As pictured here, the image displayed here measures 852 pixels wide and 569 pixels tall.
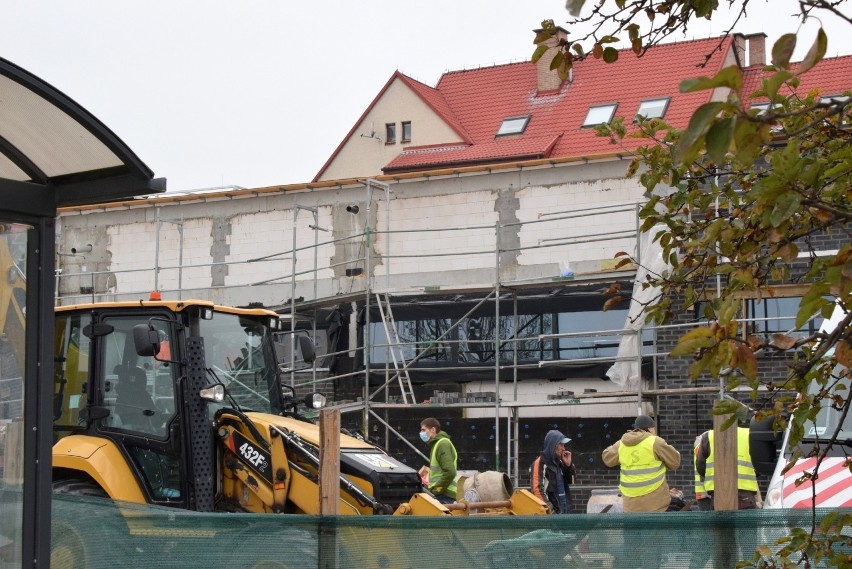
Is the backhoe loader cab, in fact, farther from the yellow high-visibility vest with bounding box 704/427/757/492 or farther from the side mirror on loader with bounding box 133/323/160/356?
the yellow high-visibility vest with bounding box 704/427/757/492

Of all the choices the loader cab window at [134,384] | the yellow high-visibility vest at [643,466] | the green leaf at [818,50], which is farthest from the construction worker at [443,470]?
the green leaf at [818,50]

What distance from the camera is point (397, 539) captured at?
735cm

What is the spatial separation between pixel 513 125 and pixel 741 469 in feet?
84.8

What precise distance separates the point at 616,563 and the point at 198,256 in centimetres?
2024

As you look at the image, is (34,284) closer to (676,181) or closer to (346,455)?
(676,181)

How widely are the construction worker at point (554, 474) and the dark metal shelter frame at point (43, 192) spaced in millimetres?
9681

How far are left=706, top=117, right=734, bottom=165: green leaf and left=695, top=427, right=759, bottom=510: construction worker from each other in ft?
30.9

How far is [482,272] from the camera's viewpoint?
24.0 m

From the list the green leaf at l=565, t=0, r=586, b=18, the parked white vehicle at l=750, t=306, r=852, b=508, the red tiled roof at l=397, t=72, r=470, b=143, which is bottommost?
the parked white vehicle at l=750, t=306, r=852, b=508

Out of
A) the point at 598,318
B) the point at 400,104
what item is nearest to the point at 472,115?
the point at 400,104

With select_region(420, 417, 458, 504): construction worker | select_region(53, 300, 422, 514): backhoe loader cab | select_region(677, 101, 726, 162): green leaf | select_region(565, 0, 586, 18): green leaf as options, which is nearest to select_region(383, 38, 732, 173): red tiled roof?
select_region(420, 417, 458, 504): construction worker

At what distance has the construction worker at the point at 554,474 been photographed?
47.5ft

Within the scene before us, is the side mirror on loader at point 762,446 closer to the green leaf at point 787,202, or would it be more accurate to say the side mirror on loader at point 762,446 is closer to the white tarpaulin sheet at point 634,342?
the green leaf at point 787,202

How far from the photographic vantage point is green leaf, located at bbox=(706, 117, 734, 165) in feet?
8.11
